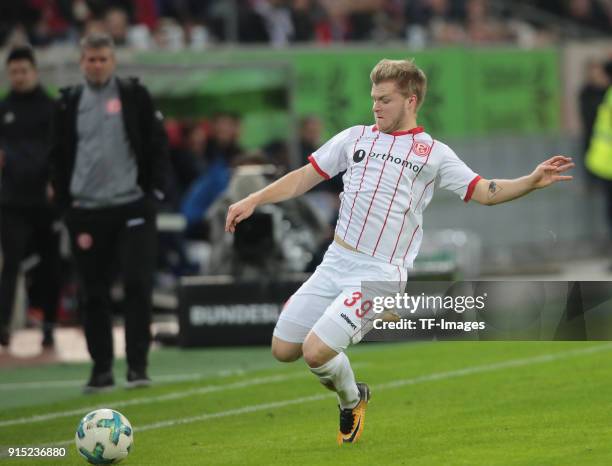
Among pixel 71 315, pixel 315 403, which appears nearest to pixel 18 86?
pixel 71 315

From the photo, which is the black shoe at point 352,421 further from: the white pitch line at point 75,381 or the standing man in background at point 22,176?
the standing man in background at point 22,176

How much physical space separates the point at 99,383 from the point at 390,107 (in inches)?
157

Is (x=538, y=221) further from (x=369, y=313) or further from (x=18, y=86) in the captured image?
(x=369, y=313)

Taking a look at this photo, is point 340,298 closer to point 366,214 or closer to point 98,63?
point 366,214

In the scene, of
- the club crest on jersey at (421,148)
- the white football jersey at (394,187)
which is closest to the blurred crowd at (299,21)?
the white football jersey at (394,187)

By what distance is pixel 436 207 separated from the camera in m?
20.5

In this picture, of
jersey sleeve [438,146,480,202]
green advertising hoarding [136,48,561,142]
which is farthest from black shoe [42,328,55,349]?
jersey sleeve [438,146,480,202]

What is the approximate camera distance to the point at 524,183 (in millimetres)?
8031

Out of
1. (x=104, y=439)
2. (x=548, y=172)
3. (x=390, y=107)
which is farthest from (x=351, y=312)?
(x=104, y=439)

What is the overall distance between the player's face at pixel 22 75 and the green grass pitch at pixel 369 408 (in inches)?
94.9

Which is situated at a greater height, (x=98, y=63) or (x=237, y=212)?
(x=98, y=63)

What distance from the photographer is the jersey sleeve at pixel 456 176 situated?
834 cm

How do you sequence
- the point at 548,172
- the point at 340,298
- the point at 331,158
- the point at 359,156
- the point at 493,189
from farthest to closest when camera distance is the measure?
the point at 331,158, the point at 359,156, the point at 340,298, the point at 493,189, the point at 548,172

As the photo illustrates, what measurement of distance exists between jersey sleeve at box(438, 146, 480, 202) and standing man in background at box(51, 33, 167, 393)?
3.51m
